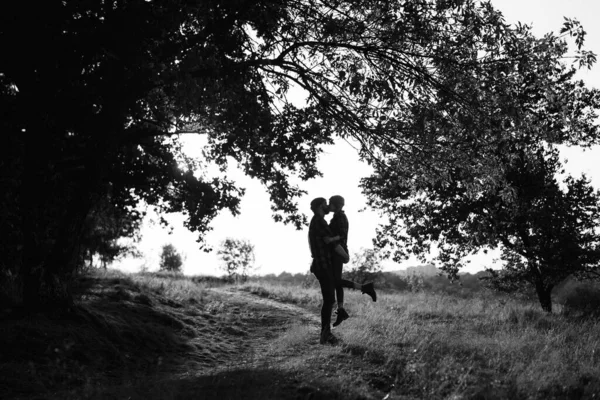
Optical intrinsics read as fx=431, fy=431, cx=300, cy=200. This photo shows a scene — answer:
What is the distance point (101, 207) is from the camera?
52.2 ft

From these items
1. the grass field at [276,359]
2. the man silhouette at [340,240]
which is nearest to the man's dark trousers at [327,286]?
the man silhouette at [340,240]

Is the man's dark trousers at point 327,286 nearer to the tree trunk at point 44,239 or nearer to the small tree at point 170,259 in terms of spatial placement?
the tree trunk at point 44,239

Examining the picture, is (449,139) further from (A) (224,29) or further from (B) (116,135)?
(B) (116,135)

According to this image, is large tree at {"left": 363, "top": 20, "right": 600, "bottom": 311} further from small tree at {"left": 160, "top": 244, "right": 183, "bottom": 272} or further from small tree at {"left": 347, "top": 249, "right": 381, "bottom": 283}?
small tree at {"left": 160, "top": 244, "right": 183, "bottom": 272}

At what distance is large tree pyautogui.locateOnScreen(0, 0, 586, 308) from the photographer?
23.0 ft

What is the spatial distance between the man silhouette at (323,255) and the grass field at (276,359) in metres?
0.56

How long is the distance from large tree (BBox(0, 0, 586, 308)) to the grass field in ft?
5.16

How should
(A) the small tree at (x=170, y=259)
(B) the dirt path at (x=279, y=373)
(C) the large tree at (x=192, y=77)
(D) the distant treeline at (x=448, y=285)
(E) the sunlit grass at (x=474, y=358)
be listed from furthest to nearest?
1. (A) the small tree at (x=170, y=259)
2. (D) the distant treeline at (x=448, y=285)
3. (C) the large tree at (x=192, y=77)
4. (B) the dirt path at (x=279, y=373)
5. (E) the sunlit grass at (x=474, y=358)

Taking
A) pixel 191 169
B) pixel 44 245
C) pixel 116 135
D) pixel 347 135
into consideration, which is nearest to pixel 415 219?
pixel 347 135

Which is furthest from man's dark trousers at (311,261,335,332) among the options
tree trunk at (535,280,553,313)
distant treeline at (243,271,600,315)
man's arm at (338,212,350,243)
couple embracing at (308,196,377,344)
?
tree trunk at (535,280,553,313)

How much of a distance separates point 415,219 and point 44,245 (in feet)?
40.8

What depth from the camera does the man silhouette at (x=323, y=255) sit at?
782 centimetres

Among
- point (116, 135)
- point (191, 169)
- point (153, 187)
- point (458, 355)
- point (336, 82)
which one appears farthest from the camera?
point (191, 169)

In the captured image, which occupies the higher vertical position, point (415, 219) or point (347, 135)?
point (347, 135)
